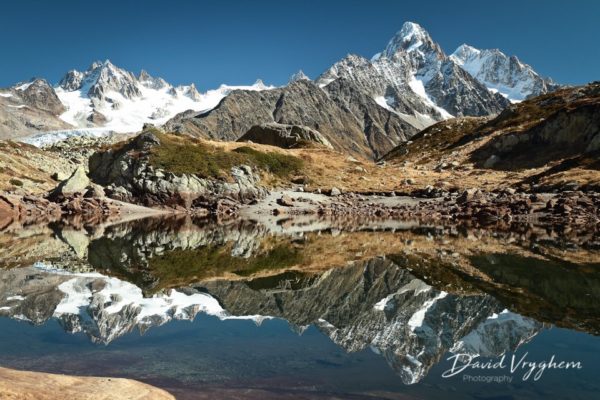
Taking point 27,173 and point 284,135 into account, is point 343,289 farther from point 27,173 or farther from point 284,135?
point 27,173

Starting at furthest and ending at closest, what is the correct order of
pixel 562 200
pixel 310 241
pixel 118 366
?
1. pixel 562 200
2. pixel 310 241
3. pixel 118 366

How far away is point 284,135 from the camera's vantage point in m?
129

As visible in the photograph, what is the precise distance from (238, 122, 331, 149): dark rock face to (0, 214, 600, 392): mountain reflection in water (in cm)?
9222

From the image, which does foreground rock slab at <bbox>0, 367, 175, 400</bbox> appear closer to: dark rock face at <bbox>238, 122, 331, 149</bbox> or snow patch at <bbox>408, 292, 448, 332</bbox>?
snow patch at <bbox>408, 292, 448, 332</bbox>

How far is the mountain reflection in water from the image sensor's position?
13781 mm

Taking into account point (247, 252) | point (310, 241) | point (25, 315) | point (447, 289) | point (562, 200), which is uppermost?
point (562, 200)

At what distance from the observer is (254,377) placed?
Answer: 11.0 m

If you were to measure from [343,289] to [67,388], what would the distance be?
13.5m

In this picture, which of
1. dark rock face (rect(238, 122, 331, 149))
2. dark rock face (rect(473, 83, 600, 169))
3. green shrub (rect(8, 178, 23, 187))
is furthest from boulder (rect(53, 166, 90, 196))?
dark rock face (rect(473, 83, 600, 169))

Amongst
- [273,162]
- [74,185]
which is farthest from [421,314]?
[273,162]

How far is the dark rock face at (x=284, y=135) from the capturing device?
413ft

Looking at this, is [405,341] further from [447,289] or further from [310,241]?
[310,241]

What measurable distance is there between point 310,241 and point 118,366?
2683 centimetres

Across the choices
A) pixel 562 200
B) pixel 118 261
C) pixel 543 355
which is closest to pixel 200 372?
pixel 543 355
